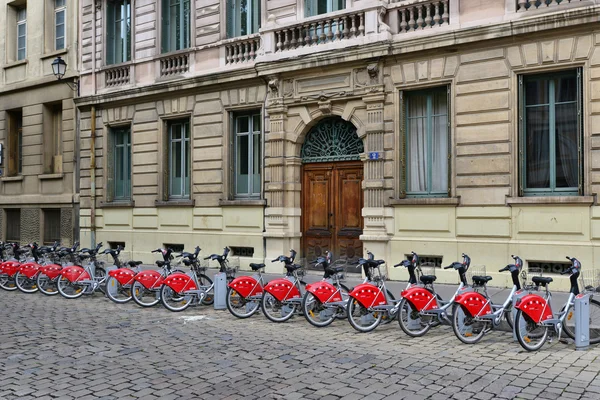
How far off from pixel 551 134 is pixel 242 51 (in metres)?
7.97

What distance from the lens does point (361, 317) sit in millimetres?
8547

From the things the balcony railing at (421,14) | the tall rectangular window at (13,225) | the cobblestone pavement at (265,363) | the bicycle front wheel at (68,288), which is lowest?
the cobblestone pavement at (265,363)

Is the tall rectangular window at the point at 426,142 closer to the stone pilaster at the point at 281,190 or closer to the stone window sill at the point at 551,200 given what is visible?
the stone window sill at the point at 551,200

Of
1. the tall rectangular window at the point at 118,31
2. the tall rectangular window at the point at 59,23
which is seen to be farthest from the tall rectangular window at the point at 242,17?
the tall rectangular window at the point at 59,23

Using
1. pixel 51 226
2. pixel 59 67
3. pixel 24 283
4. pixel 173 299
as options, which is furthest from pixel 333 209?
pixel 51 226

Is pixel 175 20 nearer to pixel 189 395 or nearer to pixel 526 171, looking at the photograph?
pixel 526 171

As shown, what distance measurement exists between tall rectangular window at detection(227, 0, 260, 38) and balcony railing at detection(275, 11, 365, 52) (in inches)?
50.3

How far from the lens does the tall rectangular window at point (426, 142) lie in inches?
516

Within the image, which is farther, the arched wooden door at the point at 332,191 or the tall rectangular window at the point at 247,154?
the tall rectangular window at the point at 247,154

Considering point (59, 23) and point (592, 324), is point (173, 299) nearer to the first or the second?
point (592, 324)

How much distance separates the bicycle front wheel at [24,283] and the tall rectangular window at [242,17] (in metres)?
7.97

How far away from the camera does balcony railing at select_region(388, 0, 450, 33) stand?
12742 millimetres

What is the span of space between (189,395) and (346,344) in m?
2.72

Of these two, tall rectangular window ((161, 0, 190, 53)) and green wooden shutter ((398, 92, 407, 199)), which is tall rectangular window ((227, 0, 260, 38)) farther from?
green wooden shutter ((398, 92, 407, 199))
